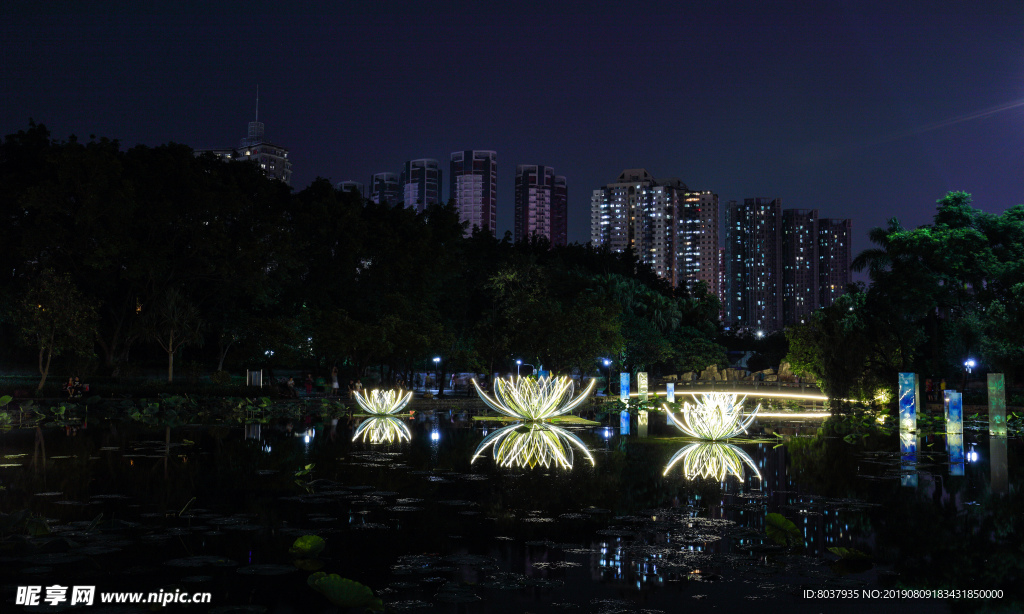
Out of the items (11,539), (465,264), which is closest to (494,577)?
(11,539)

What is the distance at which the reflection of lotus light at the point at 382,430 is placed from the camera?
2046 cm

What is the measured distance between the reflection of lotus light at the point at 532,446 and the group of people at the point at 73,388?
17.2 m

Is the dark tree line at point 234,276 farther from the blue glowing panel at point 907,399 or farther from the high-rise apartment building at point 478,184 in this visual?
the high-rise apartment building at point 478,184

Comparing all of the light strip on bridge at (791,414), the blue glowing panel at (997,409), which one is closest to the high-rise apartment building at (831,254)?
the light strip on bridge at (791,414)

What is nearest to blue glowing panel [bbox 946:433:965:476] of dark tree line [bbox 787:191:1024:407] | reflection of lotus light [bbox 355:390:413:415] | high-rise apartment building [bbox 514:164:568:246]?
dark tree line [bbox 787:191:1024:407]

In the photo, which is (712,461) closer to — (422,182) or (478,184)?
(478,184)

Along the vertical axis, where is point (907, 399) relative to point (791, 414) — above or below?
above

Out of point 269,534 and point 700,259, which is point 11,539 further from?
point 700,259

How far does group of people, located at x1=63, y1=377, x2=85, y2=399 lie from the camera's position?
30641 millimetres

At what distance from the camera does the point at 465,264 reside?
49125 mm

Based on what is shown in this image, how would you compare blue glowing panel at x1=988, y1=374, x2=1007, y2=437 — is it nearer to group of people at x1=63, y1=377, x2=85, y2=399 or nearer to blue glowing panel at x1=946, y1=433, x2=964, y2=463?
blue glowing panel at x1=946, y1=433, x2=964, y2=463

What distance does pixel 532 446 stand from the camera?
18.3m

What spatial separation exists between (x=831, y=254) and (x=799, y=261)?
8.47 meters

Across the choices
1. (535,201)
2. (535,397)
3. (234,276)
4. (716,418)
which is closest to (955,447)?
(716,418)
